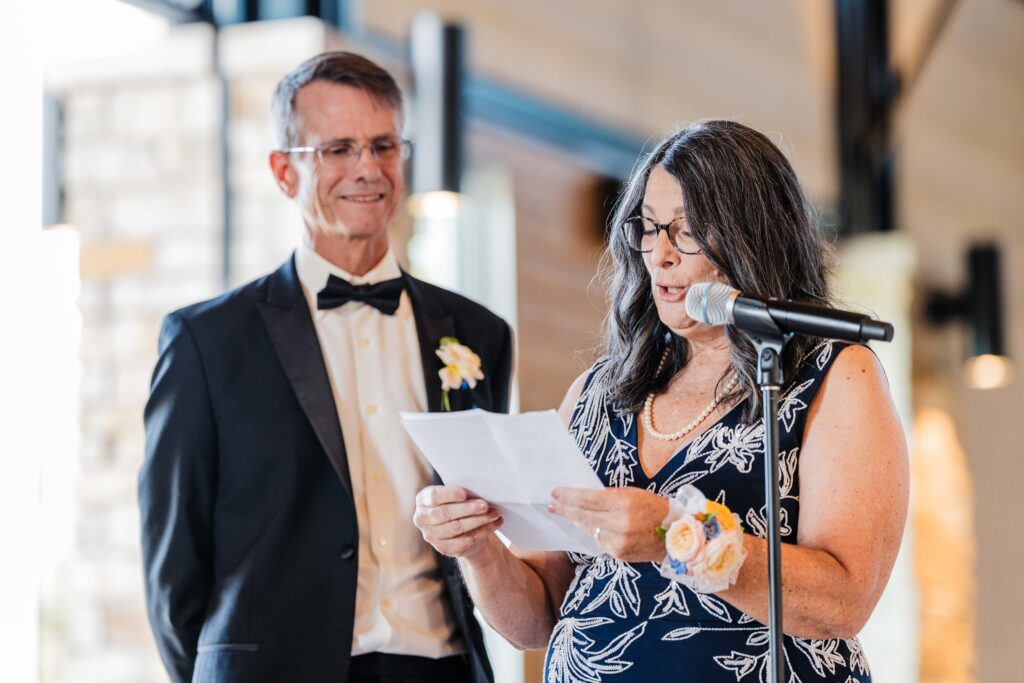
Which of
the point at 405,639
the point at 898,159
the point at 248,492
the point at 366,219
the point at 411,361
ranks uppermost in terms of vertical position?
the point at 898,159

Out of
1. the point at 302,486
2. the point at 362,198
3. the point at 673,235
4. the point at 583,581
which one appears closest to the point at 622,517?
the point at 583,581

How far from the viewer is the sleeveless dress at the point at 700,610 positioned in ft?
6.97

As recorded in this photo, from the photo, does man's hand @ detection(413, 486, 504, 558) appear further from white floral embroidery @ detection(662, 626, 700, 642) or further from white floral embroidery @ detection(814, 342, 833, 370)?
white floral embroidery @ detection(814, 342, 833, 370)

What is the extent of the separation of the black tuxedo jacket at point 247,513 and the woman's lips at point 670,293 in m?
0.83

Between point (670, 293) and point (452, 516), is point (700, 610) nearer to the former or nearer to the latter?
point (452, 516)

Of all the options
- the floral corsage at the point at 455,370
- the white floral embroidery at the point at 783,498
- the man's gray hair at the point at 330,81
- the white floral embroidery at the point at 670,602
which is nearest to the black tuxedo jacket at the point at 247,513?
the floral corsage at the point at 455,370

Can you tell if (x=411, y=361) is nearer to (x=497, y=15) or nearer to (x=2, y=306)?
(x=2, y=306)

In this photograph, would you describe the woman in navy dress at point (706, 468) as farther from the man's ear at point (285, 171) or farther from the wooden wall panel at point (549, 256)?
the wooden wall panel at point (549, 256)

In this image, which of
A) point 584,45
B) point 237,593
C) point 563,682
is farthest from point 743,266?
point 584,45

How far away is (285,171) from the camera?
124 inches

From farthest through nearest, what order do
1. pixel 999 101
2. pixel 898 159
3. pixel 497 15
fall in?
pixel 898 159
pixel 999 101
pixel 497 15

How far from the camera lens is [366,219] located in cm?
306

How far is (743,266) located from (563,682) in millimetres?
721

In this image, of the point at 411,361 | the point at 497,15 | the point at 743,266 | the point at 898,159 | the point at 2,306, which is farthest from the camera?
the point at 898,159
